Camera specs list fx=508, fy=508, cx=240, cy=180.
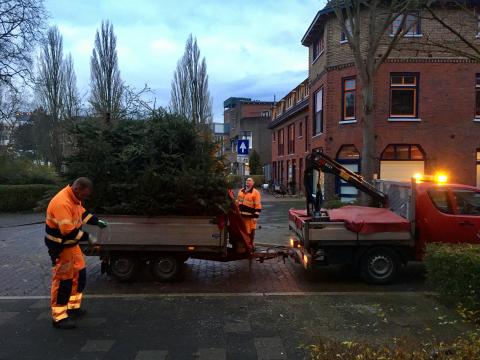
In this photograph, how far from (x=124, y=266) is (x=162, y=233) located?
0.92 metres

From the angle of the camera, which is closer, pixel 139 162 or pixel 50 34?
pixel 139 162

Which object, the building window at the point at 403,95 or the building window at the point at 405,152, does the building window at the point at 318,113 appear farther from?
the building window at the point at 405,152

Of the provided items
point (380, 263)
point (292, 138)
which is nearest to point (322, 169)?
point (380, 263)

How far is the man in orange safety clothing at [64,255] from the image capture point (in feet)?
19.7

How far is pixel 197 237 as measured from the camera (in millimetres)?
7902

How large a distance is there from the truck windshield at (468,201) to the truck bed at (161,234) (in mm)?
3993

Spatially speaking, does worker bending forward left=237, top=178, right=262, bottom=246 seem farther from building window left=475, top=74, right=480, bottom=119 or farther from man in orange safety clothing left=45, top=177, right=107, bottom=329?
building window left=475, top=74, right=480, bottom=119

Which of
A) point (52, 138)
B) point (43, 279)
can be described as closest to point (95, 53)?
point (52, 138)

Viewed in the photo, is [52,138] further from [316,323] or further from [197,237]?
[316,323]

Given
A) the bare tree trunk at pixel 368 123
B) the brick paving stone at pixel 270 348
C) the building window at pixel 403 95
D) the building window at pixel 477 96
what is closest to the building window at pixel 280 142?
the building window at pixel 403 95

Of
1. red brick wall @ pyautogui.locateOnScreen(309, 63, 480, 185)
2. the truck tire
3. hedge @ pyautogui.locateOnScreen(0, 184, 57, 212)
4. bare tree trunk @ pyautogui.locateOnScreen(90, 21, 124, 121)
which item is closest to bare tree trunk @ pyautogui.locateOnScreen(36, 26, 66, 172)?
bare tree trunk @ pyautogui.locateOnScreen(90, 21, 124, 121)

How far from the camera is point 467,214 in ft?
27.3

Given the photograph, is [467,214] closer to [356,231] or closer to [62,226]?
[356,231]

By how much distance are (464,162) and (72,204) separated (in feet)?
68.7
